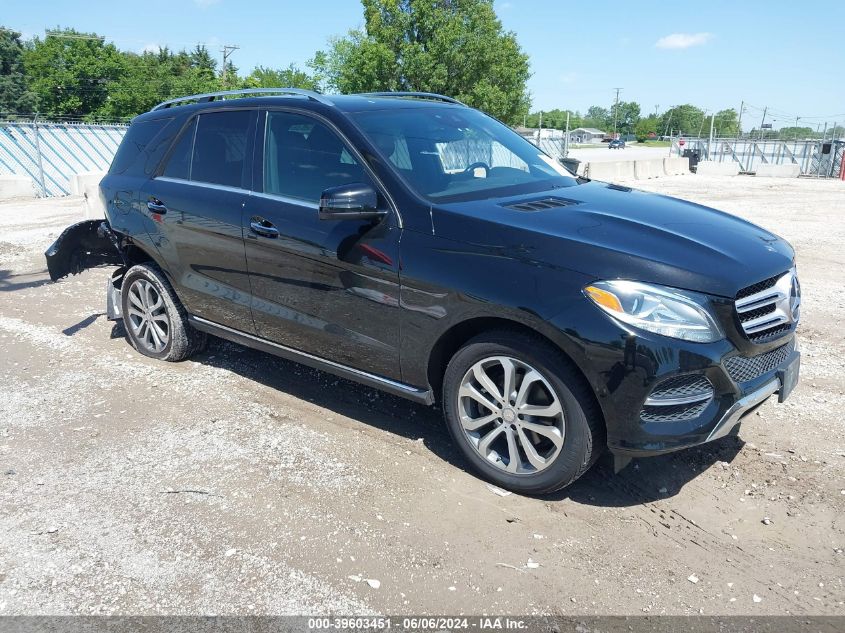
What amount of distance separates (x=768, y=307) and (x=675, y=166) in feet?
89.7

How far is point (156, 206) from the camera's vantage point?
5.10 m

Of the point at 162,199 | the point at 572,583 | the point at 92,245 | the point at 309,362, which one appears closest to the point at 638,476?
the point at 572,583

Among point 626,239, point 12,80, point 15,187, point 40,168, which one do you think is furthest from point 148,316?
point 12,80

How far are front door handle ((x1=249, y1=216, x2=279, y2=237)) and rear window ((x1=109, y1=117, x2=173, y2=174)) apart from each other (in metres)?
1.51

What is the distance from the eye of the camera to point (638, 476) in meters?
3.75

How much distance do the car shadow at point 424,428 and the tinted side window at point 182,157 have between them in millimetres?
1539

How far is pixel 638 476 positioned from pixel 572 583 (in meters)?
1.01

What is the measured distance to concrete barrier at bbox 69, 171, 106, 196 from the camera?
1714 cm

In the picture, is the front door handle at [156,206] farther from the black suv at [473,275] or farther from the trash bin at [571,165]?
the trash bin at [571,165]

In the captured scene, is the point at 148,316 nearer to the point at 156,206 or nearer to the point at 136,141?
the point at 156,206

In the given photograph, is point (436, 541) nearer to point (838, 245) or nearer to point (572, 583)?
point (572, 583)

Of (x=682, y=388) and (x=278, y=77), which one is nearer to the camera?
(x=682, y=388)

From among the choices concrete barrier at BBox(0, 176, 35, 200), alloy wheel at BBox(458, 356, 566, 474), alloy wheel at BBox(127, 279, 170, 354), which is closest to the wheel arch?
alloy wheel at BBox(458, 356, 566, 474)

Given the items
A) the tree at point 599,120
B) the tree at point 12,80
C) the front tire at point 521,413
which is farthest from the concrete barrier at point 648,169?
the tree at point 599,120
